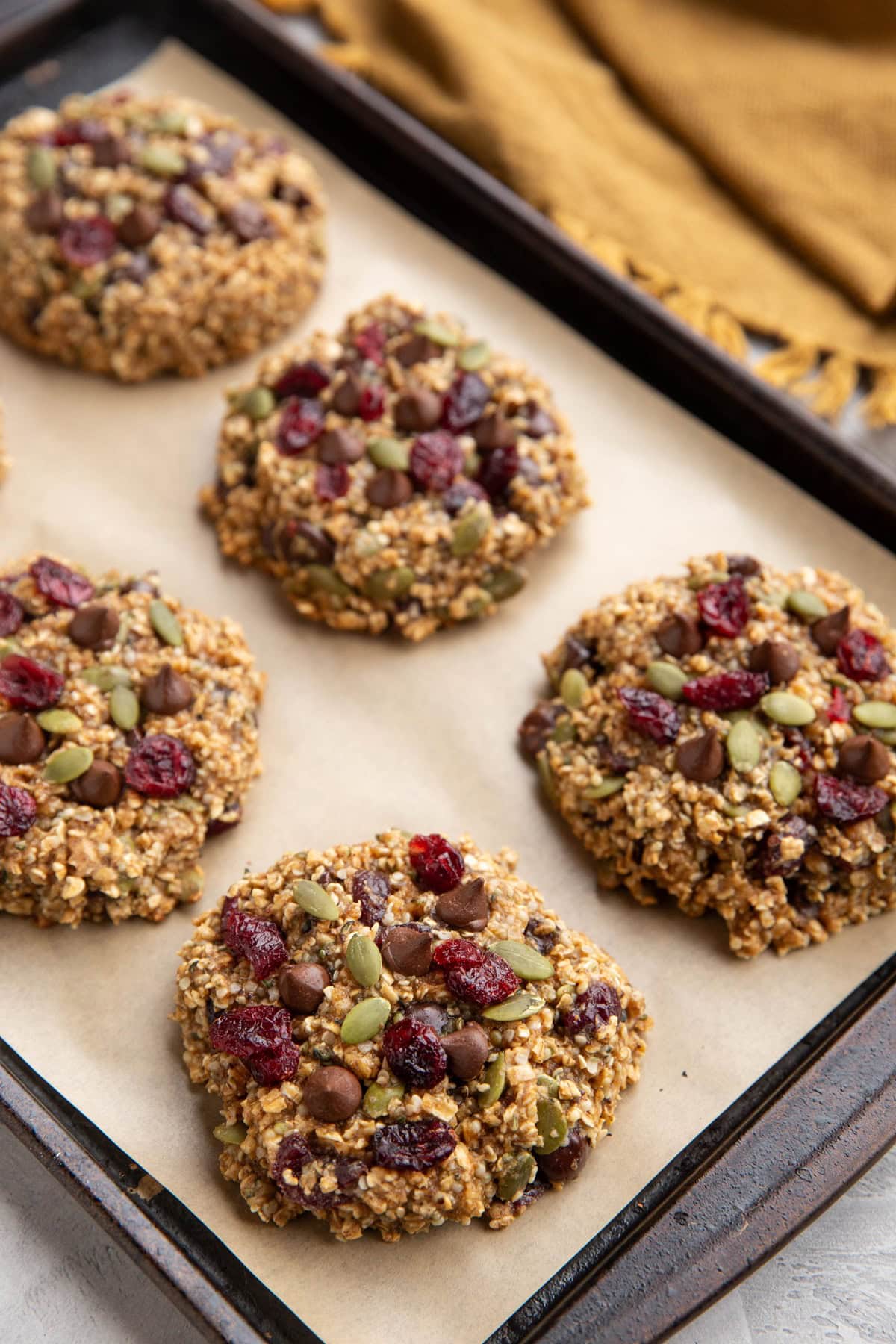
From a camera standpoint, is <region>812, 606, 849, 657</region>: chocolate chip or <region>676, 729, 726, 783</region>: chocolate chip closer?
<region>676, 729, 726, 783</region>: chocolate chip

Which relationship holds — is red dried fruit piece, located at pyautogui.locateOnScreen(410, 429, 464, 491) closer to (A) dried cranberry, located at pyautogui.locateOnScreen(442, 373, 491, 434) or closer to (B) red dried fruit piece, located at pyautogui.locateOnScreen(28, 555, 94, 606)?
(A) dried cranberry, located at pyautogui.locateOnScreen(442, 373, 491, 434)

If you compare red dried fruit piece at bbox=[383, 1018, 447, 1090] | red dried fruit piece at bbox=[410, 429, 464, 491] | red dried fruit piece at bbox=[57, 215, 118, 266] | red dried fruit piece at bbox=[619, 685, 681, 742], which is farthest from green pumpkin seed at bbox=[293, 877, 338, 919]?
red dried fruit piece at bbox=[57, 215, 118, 266]

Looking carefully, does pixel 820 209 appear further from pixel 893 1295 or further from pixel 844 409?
pixel 893 1295

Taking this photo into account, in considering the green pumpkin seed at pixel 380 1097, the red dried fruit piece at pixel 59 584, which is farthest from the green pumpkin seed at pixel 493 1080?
the red dried fruit piece at pixel 59 584

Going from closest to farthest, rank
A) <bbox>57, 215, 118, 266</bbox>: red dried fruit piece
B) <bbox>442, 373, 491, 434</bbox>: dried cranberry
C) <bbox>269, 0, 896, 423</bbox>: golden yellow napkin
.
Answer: <bbox>442, 373, 491, 434</bbox>: dried cranberry
<bbox>57, 215, 118, 266</bbox>: red dried fruit piece
<bbox>269, 0, 896, 423</bbox>: golden yellow napkin

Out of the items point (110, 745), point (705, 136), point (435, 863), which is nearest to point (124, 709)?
point (110, 745)

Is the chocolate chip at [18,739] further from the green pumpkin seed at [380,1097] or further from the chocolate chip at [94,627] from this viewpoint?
the green pumpkin seed at [380,1097]
